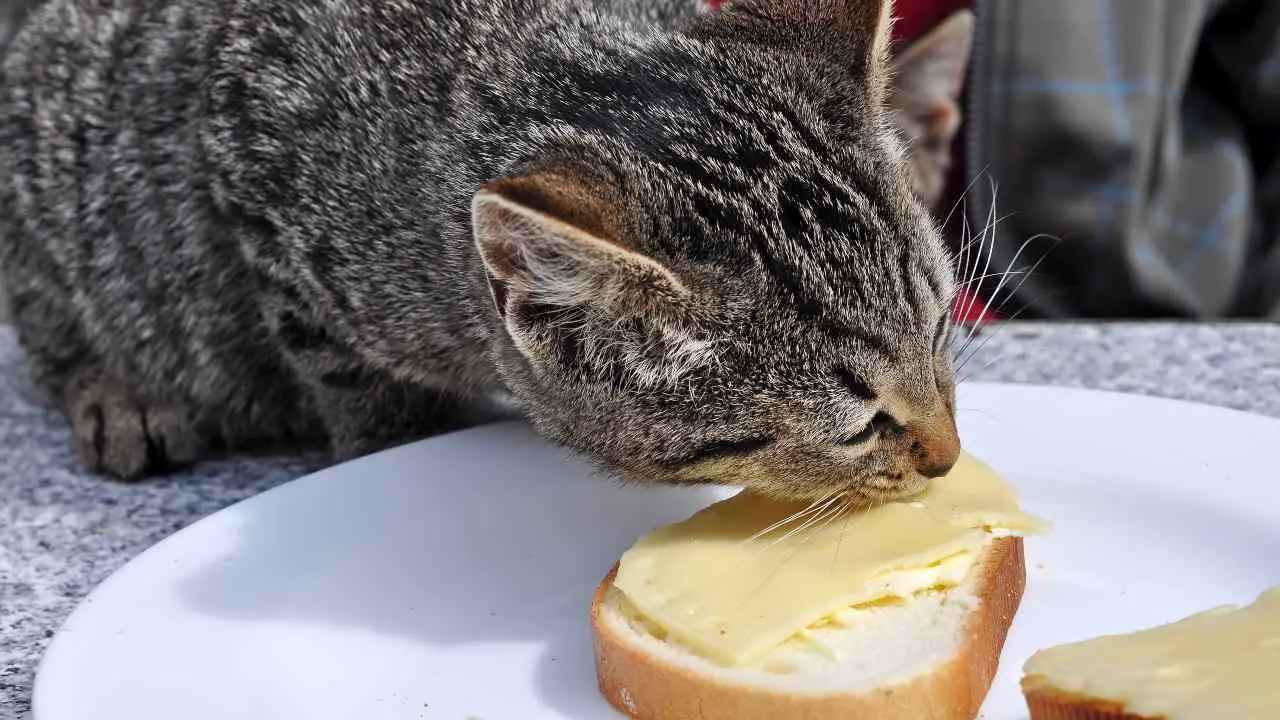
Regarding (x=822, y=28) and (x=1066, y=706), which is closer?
(x=1066, y=706)

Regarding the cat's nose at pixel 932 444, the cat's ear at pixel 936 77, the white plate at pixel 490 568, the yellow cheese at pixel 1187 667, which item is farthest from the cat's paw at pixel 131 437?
the cat's ear at pixel 936 77

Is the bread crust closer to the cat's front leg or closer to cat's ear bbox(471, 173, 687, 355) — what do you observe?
cat's ear bbox(471, 173, 687, 355)

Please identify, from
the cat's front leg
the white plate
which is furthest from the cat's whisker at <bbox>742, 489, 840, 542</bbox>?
the cat's front leg

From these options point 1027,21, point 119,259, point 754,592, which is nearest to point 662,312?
point 754,592

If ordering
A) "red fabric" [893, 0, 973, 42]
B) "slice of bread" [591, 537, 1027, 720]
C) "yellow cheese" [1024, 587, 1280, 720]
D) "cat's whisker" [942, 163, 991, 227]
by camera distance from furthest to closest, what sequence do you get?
"red fabric" [893, 0, 973, 42]
"cat's whisker" [942, 163, 991, 227]
"slice of bread" [591, 537, 1027, 720]
"yellow cheese" [1024, 587, 1280, 720]

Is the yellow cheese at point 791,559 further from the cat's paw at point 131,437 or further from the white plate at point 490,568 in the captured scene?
the cat's paw at point 131,437

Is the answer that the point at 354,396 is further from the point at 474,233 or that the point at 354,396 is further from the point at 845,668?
the point at 845,668

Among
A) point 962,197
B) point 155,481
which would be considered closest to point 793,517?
point 962,197
